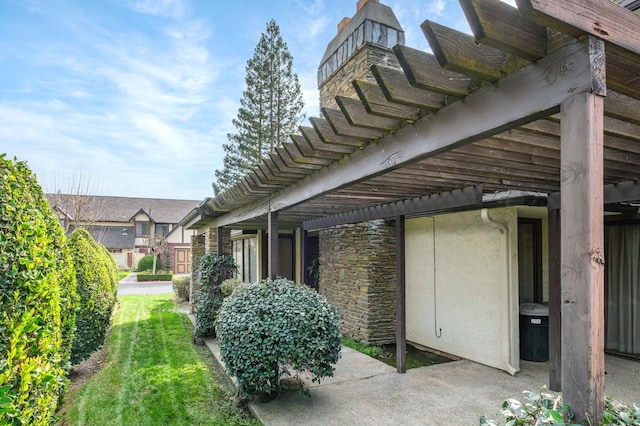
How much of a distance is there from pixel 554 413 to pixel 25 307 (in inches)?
113

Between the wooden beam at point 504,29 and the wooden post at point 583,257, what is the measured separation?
0.90 ft

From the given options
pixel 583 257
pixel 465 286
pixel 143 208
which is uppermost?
pixel 143 208

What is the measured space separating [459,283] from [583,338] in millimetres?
4819

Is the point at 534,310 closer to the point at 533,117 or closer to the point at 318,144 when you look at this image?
the point at 318,144

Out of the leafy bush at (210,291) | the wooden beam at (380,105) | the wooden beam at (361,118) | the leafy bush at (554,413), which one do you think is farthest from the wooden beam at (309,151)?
the leafy bush at (210,291)

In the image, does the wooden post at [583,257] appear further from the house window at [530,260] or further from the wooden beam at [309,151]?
the house window at [530,260]

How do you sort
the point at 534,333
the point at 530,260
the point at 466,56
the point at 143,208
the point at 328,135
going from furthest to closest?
1. the point at 143,208
2. the point at 530,260
3. the point at 534,333
4. the point at 328,135
5. the point at 466,56

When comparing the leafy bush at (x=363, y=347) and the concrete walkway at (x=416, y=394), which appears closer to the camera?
the concrete walkway at (x=416, y=394)

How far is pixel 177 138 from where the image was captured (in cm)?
1972

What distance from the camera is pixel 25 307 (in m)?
2.41

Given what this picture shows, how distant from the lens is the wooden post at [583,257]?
146 cm

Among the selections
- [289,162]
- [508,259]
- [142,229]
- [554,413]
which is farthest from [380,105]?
[142,229]

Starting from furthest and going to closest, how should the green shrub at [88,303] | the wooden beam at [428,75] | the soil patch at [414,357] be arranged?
the soil patch at [414,357] < the green shrub at [88,303] < the wooden beam at [428,75]

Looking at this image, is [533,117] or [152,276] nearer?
[533,117]
